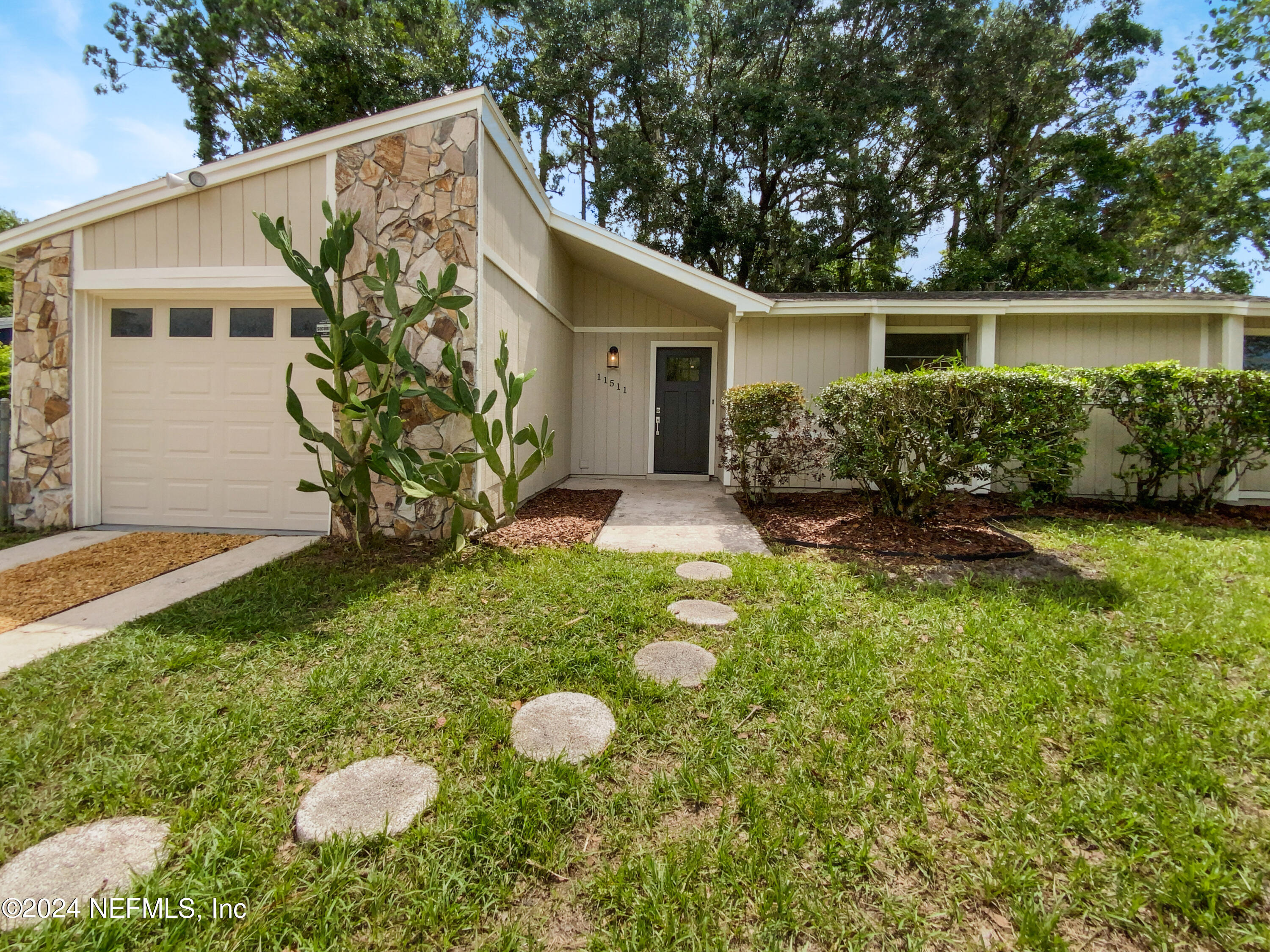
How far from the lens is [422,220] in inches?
171

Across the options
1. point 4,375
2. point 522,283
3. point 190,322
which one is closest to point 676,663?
point 522,283

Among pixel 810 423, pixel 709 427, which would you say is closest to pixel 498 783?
pixel 810 423

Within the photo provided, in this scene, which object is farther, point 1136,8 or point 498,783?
point 1136,8

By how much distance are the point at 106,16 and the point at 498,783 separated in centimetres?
2118

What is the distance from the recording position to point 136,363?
4984 millimetres

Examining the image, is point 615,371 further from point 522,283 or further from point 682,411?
point 522,283

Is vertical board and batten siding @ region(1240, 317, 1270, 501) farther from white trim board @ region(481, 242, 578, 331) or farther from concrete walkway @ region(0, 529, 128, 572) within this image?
concrete walkway @ region(0, 529, 128, 572)

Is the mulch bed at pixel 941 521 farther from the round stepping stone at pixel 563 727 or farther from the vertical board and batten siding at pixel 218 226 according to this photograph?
the vertical board and batten siding at pixel 218 226

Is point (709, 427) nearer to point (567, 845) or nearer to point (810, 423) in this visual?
point (810, 423)

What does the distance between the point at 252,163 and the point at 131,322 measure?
1.94 m

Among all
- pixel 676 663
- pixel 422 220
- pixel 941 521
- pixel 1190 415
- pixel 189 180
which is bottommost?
pixel 676 663

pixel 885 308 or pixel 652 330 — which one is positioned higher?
pixel 652 330

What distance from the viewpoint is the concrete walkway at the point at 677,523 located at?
4.52 meters

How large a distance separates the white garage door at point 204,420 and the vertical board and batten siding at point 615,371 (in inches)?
174
